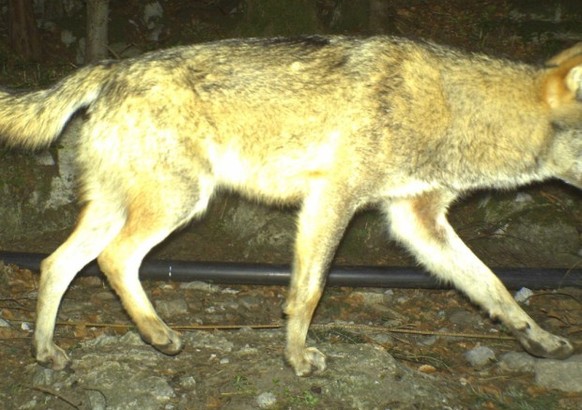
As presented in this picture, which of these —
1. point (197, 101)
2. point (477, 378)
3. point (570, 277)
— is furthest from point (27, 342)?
point (570, 277)

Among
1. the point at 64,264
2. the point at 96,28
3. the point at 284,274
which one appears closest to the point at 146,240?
the point at 64,264

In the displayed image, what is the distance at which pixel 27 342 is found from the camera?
5070 millimetres

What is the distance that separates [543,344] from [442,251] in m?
0.94

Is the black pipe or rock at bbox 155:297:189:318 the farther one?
the black pipe

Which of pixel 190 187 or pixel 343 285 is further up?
pixel 190 187

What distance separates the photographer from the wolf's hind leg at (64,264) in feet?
15.3

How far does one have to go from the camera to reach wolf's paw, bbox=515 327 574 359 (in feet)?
16.2

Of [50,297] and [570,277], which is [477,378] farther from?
[50,297]

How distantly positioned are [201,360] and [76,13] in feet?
27.4

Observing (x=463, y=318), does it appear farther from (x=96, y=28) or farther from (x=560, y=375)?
(x=96, y=28)

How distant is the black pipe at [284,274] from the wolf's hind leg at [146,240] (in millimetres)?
1355

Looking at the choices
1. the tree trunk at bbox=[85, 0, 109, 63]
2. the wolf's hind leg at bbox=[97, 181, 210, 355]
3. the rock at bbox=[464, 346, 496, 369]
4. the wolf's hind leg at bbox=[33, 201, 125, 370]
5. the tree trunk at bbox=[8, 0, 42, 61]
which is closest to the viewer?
the wolf's hind leg at bbox=[97, 181, 210, 355]

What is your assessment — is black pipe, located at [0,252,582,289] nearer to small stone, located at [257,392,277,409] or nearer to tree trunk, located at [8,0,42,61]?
small stone, located at [257,392,277,409]

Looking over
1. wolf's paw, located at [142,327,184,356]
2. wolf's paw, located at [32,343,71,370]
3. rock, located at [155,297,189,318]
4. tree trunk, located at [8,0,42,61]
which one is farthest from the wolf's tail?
tree trunk, located at [8,0,42,61]
